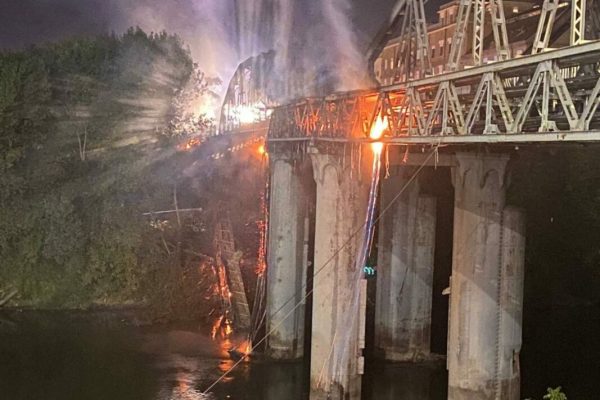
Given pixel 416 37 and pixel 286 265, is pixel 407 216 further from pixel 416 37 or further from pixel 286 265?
pixel 416 37

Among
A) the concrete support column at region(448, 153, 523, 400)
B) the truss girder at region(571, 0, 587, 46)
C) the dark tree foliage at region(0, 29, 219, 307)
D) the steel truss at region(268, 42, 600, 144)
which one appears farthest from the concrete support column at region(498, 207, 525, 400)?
the dark tree foliage at region(0, 29, 219, 307)

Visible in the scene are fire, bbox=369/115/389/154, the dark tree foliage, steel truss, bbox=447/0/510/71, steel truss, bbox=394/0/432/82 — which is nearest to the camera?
steel truss, bbox=447/0/510/71

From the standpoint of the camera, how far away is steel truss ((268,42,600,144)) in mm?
10305

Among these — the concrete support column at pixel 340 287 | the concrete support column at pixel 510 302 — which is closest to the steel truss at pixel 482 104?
the concrete support column at pixel 340 287

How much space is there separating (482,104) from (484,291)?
497 centimetres

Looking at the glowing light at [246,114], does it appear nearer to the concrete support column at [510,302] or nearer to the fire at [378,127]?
the fire at [378,127]

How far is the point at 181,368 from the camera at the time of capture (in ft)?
82.1

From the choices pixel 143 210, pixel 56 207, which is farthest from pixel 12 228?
pixel 143 210

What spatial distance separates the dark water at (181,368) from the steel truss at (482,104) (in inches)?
336

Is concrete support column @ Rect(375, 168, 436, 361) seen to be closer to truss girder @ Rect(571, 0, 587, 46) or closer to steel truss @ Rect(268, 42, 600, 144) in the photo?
steel truss @ Rect(268, 42, 600, 144)

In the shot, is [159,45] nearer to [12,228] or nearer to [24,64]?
[24,64]

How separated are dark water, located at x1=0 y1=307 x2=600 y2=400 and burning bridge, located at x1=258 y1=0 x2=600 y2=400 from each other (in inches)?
64.5

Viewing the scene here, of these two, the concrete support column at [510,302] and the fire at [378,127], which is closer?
the fire at [378,127]

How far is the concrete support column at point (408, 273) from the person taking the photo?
82.3ft
